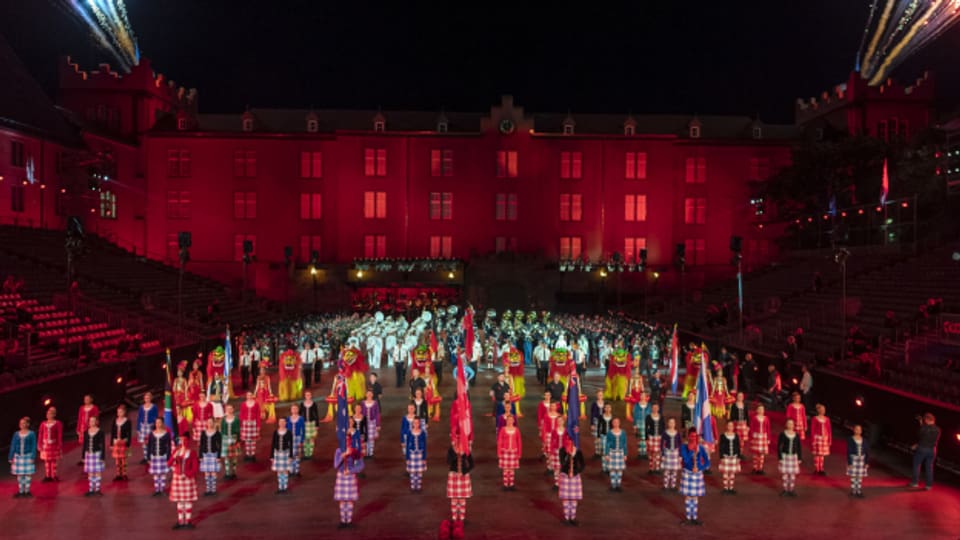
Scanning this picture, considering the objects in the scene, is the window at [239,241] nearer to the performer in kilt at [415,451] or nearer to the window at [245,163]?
the window at [245,163]

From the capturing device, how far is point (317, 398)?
78.1 feet

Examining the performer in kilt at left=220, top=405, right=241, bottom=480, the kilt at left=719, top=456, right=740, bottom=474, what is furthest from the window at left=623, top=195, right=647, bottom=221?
the performer in kilt at left=220, top=405, right=241, bottom=480

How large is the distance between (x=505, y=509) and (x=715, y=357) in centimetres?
1949

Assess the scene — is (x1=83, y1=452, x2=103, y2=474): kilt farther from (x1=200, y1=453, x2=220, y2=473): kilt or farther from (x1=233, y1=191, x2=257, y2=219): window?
(x1=233, y1=191, x2=257, y2=219): window

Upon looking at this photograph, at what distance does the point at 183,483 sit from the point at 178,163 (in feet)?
151

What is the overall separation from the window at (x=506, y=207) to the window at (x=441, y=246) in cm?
420


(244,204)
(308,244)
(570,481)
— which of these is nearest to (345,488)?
(570,481)

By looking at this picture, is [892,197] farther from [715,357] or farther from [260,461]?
[260,461]

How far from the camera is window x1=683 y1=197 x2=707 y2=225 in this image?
54.7 metres

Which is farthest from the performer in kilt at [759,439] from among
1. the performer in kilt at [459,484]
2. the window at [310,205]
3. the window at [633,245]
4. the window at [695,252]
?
the window at [310,205]

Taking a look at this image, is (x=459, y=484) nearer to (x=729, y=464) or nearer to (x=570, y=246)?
(x=729, y=464)

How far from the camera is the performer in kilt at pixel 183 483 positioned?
1146cm

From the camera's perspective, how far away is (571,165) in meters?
53.6

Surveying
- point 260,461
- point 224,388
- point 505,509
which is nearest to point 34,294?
point 224,388
